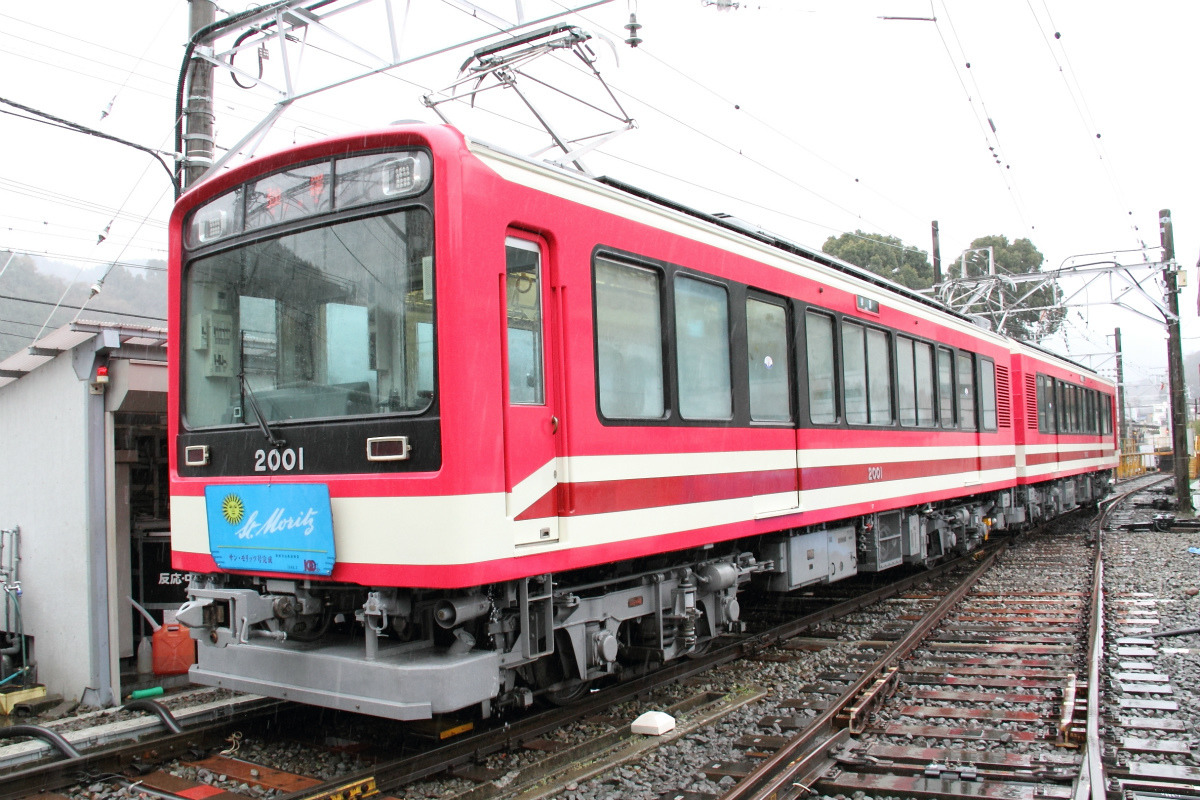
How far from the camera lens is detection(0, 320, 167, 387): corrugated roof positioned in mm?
6707

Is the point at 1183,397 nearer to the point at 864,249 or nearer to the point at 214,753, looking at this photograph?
the point at 864,249

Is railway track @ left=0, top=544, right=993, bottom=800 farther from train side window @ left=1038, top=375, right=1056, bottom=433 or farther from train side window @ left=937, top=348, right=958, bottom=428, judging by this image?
train side window @ left=1038, top=375, right=1056, bottom=433

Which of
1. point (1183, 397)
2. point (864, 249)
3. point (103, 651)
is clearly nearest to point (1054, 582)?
point (103, 651)

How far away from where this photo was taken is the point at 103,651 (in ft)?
21.7

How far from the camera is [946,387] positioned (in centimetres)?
1110

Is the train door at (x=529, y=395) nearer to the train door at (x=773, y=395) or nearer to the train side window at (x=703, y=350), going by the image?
the train side window at (x=703, y=350)

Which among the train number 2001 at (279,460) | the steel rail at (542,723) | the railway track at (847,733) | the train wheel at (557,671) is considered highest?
the train number 2001 at (279,460)

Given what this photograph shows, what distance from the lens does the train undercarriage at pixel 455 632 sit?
4430mm

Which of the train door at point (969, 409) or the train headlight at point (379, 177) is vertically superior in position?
the train headlight at point (379, 177)

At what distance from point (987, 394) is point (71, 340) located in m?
10.8

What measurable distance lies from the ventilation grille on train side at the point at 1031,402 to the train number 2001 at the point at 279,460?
12.4 m

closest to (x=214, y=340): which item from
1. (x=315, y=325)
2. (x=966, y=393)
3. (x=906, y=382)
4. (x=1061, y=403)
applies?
(x=315, y=325)

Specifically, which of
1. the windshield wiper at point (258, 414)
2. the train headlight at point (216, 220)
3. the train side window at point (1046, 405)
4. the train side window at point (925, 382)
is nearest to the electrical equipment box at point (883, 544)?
the train side window at point (925, 382)

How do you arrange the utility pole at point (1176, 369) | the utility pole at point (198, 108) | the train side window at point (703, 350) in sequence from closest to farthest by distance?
the train side window at point (703, 350), the utility pole at point (198, 108), the utility pole at point (1176, 369)
